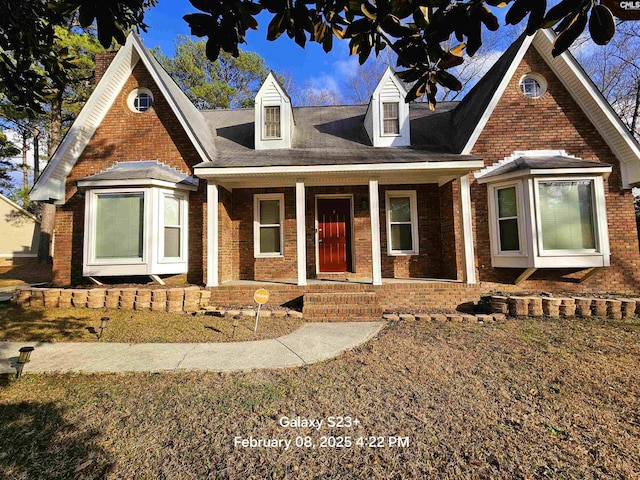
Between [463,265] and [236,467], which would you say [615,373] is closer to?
[463,265]

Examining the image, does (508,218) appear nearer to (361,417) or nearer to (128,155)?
(361,417)

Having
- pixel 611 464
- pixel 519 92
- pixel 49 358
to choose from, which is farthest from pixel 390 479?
pixel 519 92

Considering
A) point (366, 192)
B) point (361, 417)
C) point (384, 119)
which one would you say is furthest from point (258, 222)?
point (361, 417)

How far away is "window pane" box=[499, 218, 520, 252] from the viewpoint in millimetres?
7555

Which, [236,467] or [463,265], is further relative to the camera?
[463,265]

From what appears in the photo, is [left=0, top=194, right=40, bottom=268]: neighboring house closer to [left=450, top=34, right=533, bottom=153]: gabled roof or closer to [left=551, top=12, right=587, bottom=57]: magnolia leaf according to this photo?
[left=450, top=34, right=533, bottom=153]: gabled roof

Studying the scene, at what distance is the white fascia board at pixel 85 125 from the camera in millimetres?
8062

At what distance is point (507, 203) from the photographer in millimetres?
7750

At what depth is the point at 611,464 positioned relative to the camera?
241 centimetres

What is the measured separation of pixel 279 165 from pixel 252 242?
2816 mm

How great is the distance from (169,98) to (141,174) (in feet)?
7.63

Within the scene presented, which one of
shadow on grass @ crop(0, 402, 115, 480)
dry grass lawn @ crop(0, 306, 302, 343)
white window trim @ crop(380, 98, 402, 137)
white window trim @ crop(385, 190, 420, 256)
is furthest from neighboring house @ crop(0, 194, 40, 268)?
white window trim @ crop(380, 98, 402, 137)

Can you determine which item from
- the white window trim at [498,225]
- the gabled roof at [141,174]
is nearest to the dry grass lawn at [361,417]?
the white window trim at [498,225]

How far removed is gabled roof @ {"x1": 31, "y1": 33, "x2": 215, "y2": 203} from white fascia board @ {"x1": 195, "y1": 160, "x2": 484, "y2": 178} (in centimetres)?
108
